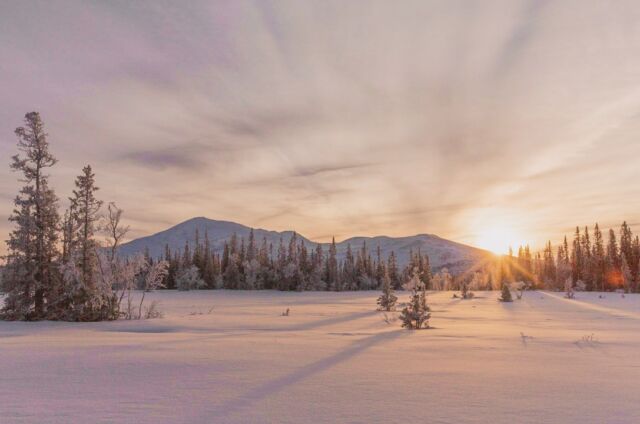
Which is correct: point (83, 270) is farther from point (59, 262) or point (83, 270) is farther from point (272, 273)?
point (272, 273)

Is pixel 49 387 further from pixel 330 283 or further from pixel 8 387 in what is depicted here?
pixel 330 283

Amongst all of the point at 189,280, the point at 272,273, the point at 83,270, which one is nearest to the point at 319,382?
the point at 83,270

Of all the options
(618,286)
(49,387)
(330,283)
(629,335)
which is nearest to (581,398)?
(49,387)

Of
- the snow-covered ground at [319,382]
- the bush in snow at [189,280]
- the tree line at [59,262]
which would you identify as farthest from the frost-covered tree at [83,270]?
the bush in snow at [189,280]

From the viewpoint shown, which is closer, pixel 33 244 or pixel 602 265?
pixel 33 244

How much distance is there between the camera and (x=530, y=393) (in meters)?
6.79

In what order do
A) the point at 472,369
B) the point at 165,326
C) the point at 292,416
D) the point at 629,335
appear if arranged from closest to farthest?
the point at 292,416 → the point at 472,369 → the point at 629,335 → the point at 165,326

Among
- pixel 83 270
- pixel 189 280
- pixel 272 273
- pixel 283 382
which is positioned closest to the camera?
pixel 283 382

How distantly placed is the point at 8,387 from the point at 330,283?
3805 inches

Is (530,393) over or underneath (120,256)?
underneath

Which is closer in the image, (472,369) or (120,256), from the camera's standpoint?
(472,369)

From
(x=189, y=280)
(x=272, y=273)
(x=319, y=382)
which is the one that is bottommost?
(x=319, y=382)

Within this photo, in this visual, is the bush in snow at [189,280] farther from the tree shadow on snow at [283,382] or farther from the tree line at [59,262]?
the tree shadow on snow at [283,382]

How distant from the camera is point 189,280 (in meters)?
88.8
